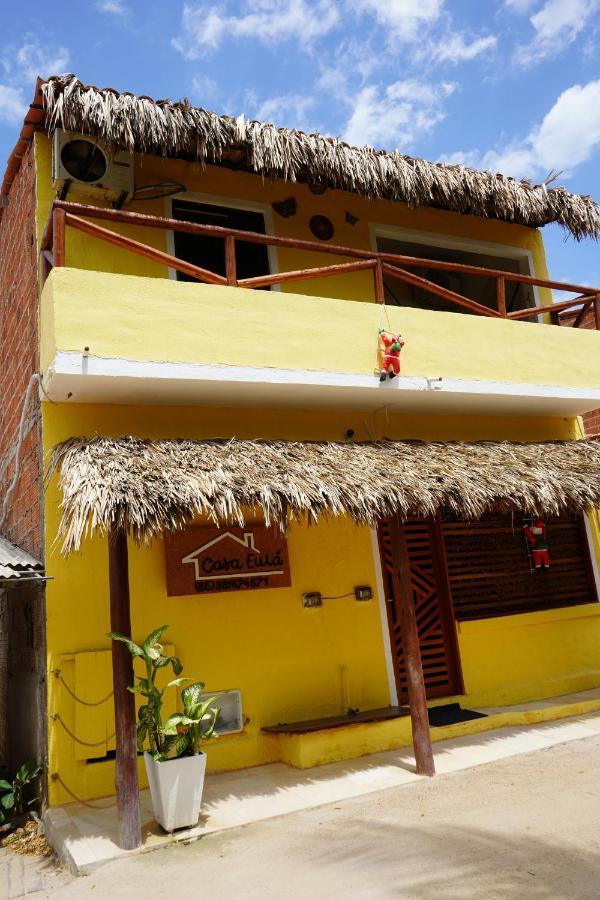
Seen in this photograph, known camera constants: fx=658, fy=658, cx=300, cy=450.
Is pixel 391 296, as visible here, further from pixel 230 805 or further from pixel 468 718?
pixel 230 805

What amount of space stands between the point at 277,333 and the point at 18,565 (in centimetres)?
326

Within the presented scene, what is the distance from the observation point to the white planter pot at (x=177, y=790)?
4824 millimetres

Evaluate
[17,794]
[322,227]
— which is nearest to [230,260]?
[322,227]

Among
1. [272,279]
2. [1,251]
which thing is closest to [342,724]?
[272,279]

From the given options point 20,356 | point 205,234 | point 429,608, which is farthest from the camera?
point 429,608

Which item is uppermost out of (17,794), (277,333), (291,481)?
(277,333)

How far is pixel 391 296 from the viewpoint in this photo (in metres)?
10.1

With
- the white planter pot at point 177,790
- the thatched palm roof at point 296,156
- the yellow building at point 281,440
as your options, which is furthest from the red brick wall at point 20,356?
the white planter pot at point 177,790

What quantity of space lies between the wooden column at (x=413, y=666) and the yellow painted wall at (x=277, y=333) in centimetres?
193

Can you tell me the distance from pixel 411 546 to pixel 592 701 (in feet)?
8.96

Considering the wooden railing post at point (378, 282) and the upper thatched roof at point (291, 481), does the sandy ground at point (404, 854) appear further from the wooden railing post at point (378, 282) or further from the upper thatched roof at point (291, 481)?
the wooden railing post at point (378, 282)

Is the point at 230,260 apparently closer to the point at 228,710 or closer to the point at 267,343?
the point at 267,343

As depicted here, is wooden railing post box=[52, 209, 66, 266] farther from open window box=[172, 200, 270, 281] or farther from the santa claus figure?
the santa claus figure

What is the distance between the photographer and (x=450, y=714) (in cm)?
738
